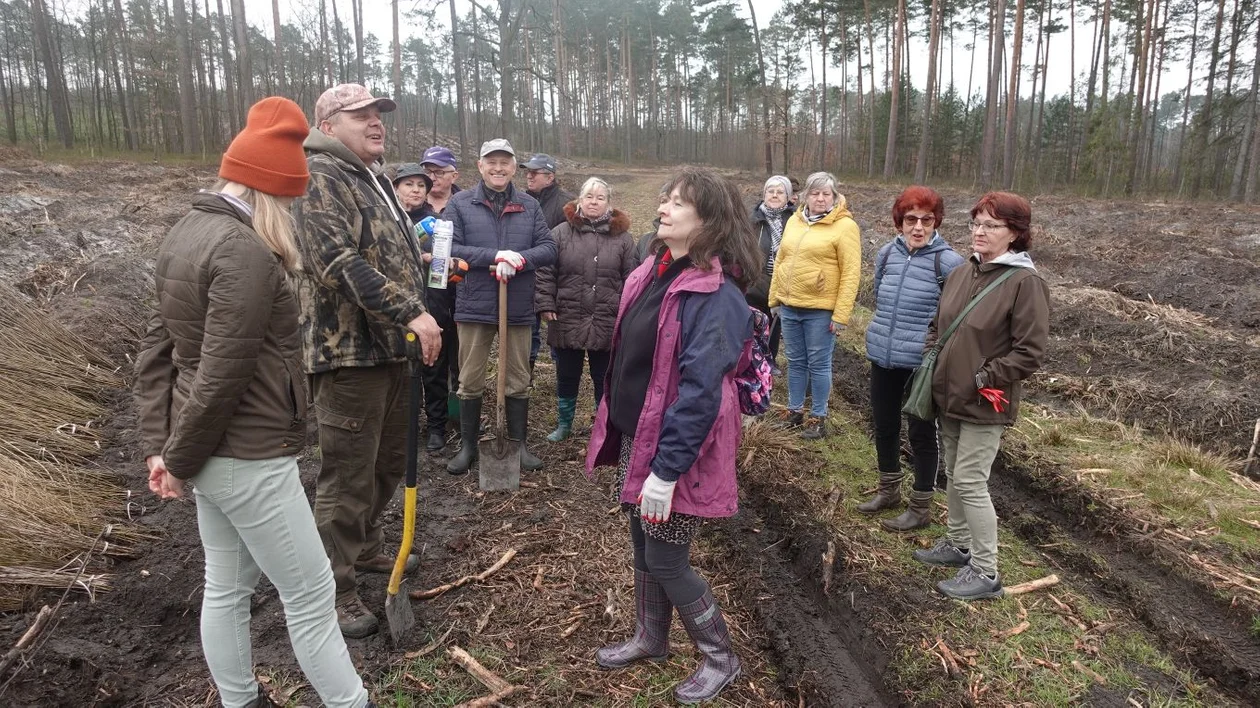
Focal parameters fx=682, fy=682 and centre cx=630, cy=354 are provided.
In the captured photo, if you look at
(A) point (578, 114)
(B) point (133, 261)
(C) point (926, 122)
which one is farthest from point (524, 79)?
(B) point (133, 261)

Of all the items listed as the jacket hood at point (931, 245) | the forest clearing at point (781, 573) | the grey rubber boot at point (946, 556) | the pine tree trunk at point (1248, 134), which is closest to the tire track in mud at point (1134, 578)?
the forest clearing at point (781, 573)

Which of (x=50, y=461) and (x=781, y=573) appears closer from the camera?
(x=781, y=573)

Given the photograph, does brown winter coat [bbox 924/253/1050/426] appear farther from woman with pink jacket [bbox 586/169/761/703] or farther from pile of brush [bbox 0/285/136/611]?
pile of brush [bbox 0/285/136/611]

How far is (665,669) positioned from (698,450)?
131cm

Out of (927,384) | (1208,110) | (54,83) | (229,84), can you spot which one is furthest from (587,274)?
(1208,110)

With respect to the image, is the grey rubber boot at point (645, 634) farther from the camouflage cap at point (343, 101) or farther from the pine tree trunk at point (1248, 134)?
the pine tree trunk at point (1248, 134)

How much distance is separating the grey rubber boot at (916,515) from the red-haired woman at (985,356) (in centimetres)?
62

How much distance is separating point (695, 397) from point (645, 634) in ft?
4.44

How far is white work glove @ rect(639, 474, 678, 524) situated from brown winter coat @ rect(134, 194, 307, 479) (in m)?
1.18

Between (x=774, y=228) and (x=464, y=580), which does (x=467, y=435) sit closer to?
(x=464, y=580)

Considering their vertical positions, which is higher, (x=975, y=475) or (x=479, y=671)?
(x=975, y=475)

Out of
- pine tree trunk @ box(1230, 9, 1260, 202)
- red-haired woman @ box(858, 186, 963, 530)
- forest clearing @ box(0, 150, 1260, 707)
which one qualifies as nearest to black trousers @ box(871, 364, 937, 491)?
red-haired woman @ box(858, 186, 963, 530)

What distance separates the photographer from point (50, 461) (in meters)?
4.30

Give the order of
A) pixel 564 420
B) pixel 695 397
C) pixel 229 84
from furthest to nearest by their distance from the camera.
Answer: pixel 229 84 < pixel 564 420 < pixel 695 397
